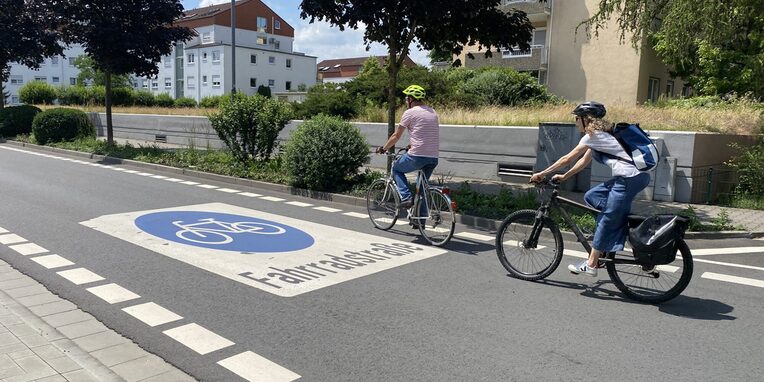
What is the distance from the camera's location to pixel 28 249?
6977 mm

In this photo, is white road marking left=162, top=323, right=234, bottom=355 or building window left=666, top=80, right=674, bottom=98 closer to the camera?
white road marking left=162, top=323, right=234, bottom=355

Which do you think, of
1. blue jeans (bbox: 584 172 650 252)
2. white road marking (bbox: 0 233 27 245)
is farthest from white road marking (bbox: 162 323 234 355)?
white road marking (bbox: 0 233 27 245)

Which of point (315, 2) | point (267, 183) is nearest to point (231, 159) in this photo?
point (267, 183)

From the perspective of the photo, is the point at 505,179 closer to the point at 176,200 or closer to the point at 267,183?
the point at 267,183

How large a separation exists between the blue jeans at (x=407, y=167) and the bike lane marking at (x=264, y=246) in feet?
2.43

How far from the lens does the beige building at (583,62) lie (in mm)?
32031

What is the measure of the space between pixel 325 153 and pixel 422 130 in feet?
13.3

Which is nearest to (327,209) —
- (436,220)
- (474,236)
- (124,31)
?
(474,236)

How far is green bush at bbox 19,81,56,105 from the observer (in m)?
49.6

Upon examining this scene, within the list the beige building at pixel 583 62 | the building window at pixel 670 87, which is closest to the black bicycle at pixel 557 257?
the beige building at pixel 583 62

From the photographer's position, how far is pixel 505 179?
1405cm

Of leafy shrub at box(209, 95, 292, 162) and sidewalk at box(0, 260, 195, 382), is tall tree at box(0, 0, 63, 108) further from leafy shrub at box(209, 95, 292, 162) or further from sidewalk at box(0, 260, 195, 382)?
sidewalk at box(0, 260, 195, 382)

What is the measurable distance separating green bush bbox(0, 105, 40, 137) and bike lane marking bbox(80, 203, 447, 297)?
20.4 m

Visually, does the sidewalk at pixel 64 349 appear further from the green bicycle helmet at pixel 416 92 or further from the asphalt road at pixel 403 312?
the green bicycle helmet at pixel 416 92
